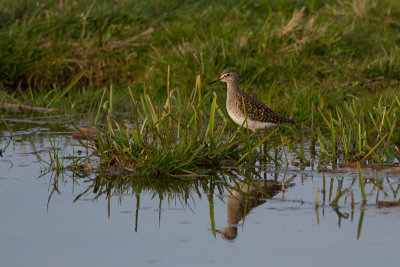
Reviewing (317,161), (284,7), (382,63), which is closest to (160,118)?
(317,161)

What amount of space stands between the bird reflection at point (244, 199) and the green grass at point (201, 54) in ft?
7.23

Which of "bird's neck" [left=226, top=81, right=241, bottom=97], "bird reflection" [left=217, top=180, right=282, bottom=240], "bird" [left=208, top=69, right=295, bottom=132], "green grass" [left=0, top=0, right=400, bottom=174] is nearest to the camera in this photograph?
"bird reflection" [left=217, top=180, right=282, bottom=240]

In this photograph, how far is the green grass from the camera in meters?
10.3

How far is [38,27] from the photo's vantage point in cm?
1270

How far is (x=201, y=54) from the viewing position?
36.6ft

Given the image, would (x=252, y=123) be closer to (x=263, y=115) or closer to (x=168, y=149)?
(x=263, y=115)

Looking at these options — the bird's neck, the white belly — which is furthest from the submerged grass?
the bird's neck

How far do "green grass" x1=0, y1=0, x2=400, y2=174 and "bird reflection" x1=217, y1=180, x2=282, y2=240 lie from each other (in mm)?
2204

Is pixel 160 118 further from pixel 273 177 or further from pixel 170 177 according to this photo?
pixel 273 177

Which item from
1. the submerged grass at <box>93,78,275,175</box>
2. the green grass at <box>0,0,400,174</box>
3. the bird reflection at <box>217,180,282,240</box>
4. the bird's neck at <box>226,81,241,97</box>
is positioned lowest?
the bird reflection at <box>217,180,282,240</box>

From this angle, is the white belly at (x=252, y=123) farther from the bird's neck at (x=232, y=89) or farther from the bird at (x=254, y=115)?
the bird's neck at (x=232, y=89)

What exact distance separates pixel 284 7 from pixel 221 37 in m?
2.24

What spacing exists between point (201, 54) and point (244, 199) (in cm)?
536

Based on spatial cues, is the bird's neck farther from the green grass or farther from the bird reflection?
the bird reflection
